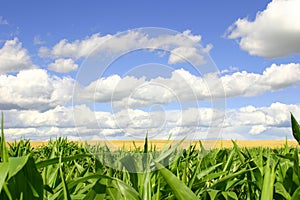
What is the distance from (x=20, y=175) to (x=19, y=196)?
0.21 ft

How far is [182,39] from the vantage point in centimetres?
204

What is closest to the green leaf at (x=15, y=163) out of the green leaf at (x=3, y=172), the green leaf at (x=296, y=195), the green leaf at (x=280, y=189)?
the green leaf at (x=3, y=172)

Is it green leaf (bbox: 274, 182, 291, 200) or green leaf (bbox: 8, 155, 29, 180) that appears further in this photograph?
green leaf (bbox: 274, 182, 291, 200)

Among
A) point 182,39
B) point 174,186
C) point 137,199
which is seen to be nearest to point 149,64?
point 182,39

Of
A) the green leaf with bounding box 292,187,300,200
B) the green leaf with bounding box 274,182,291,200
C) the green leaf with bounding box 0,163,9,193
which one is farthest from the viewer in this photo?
the green leaf with bounding box 274,182,291,200

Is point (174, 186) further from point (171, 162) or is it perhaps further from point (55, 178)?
point (171, 162)

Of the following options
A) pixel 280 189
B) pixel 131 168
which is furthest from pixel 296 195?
pixel 131 168

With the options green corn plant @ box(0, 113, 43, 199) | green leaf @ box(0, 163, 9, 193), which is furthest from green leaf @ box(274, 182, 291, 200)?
green leaf @ box(0, 163, 9, 193)

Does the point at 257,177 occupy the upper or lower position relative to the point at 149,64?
lower

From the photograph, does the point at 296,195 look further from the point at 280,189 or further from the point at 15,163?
the point at 15,163

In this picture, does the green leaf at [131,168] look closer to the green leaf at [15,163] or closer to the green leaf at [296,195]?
the green leaf at [296,195]

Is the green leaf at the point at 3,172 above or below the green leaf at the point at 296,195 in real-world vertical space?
above

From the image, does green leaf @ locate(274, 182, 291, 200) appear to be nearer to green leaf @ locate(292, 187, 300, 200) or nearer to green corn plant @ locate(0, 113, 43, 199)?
green leaf @ locate(292, 187, 300, 200)

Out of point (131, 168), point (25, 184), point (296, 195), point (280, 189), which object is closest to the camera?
point (25, 184)
